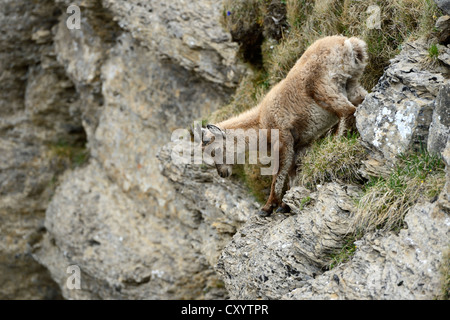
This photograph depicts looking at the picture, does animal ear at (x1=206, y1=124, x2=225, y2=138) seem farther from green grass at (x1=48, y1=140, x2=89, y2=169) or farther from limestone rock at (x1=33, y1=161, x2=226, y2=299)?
green grass at (x1=48, y1=140, x2=89, y2=169)

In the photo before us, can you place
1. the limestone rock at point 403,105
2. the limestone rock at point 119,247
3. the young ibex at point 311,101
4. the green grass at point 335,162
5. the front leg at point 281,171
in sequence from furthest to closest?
the limestone rock at point 119,247 → the front leg at point 281,171 → the young ibex at point 311,101 → the green grass at point 335,162 → the limestone rock at point 403,105

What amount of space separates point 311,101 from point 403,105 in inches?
68.6

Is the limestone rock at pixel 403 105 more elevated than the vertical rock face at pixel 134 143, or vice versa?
the limestone rock at pixel 403 105

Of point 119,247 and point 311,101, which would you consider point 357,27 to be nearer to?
point 311,101

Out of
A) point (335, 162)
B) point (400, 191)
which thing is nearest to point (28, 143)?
point (335, 162)

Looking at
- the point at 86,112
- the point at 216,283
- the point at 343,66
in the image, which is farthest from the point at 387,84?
the point at 86,112

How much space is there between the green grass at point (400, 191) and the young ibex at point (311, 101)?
64.2 inches

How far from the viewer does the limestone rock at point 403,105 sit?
6422mm

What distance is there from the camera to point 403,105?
21.7 feet

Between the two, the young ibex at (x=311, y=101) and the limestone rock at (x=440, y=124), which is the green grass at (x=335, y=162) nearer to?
the young ibex at (x=311, y=101)

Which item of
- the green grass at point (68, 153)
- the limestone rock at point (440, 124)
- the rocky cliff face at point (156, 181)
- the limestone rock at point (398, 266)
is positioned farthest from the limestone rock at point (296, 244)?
the green grass at point (68, 153)

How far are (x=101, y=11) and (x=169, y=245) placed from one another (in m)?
6.64

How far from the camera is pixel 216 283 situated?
42.2ft

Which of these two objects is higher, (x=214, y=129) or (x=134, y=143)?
(x=214, y=129)
